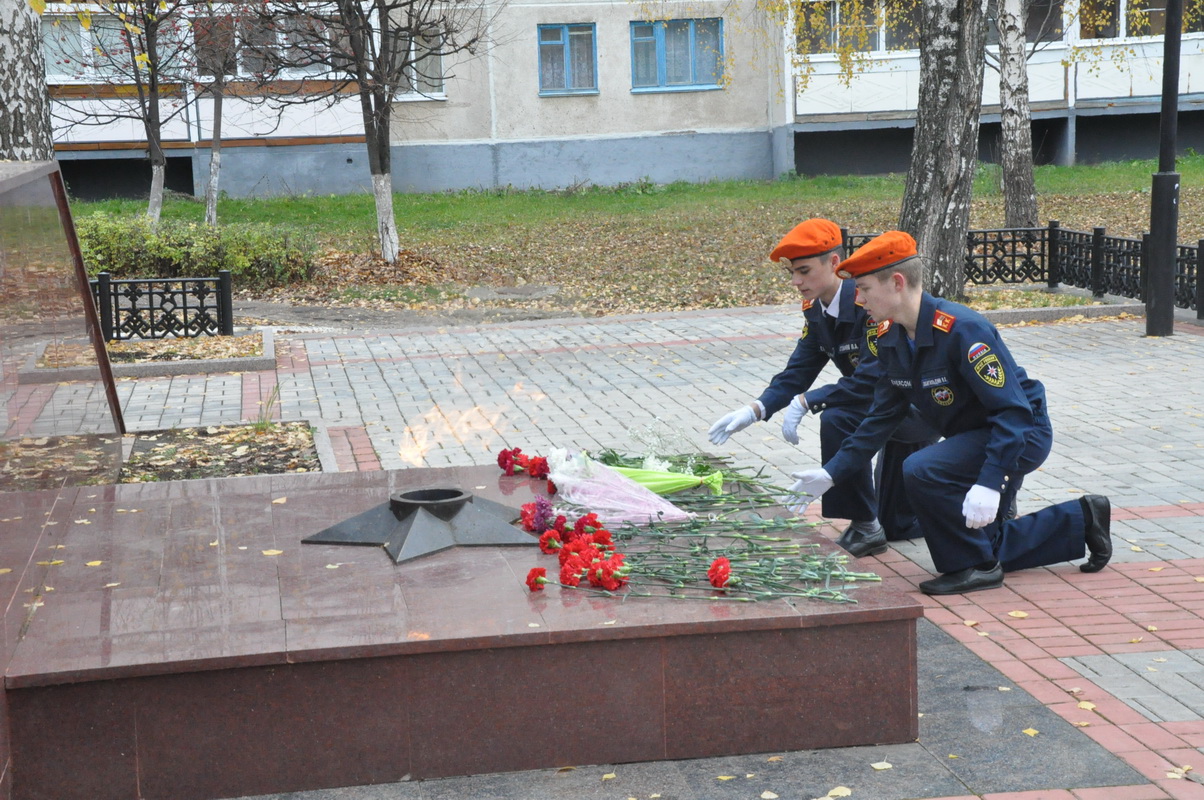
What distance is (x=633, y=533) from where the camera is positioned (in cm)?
493

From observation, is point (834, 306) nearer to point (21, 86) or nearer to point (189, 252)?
point (21, 86)

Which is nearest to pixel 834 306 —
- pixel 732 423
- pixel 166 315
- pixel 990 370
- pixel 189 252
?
pixel 732 423

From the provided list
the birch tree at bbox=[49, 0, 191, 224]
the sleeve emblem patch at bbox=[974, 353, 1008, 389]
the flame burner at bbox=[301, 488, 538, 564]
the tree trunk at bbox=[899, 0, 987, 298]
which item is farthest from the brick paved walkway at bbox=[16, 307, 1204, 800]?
the birch tree at bbox=[49, 0, 191, 224]

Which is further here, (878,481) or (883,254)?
(878,481)

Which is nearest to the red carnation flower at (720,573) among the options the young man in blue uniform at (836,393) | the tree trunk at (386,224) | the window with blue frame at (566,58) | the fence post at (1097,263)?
the young man in blue uniform at (836,393)

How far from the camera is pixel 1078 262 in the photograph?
15.4m

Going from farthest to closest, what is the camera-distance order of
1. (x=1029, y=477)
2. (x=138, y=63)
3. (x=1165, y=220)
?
(x=138, y=63), (x=1165, y=220), (x=1029, y=477)

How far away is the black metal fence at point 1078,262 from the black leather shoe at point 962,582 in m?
8.79

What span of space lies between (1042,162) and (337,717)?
3103 centimetres

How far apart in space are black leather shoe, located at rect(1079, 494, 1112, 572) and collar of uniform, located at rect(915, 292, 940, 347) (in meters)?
1.08

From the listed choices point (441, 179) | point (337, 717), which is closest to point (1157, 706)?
point (337, 717)

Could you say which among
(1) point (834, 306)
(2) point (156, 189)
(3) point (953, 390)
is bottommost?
(3) point (953, 390)

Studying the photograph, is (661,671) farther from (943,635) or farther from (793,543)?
(943,635)

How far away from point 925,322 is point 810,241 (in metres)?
0.74
